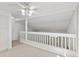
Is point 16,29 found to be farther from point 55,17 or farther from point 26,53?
point 26,53

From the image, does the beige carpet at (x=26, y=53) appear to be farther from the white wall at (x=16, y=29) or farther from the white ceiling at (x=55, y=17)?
the white wall at (x=16, y=29)

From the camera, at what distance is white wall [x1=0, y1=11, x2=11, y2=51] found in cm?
430

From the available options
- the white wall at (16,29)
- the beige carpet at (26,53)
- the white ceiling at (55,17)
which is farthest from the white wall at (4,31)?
the white wall at (16,29)

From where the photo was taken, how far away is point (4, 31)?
4.52 metres

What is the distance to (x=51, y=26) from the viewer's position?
666 centimetres

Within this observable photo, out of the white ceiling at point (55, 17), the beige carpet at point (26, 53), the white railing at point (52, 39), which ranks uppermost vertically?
the white ceiling at point (55, 17)

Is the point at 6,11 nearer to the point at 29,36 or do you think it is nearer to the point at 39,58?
the point at 29,36

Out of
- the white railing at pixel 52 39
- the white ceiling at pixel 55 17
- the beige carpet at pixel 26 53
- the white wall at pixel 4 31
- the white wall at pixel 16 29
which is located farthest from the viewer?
the white wall at pixel 16 29

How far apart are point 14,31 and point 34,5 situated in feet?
14.4

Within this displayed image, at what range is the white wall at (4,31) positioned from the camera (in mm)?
4305

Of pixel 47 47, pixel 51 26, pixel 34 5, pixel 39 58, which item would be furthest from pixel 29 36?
pixel 39 58

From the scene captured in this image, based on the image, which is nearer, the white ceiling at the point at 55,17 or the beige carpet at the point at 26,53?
the beige carpet at the point at 26,53

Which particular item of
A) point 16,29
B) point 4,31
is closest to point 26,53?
point 4,31

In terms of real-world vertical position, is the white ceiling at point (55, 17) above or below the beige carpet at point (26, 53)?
above
